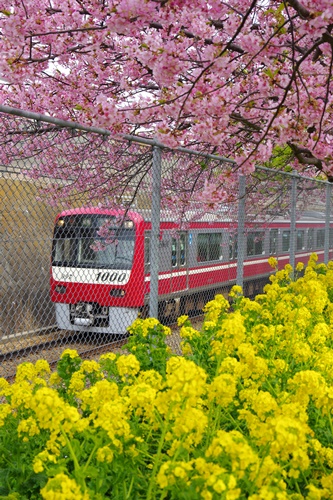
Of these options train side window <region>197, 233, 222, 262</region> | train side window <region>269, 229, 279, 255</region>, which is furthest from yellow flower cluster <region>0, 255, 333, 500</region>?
train side window <region>269, 229, 279, 255</region>

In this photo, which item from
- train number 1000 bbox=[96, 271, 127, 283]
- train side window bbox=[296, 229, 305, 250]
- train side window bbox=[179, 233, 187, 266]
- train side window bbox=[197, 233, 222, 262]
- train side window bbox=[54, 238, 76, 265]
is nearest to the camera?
train side window bbox=[54, 238, 76, 265]

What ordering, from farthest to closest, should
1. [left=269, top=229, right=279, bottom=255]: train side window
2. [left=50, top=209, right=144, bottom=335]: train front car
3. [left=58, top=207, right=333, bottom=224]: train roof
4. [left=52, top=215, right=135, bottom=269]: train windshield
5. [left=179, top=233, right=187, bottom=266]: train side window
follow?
[left=269, top=229, right=279, bottom=255]: train side window, [left=179, top=233, right=187, bottom=266]: train side window, [left=50, top=209, right=144, bottom=335]: train front car, [left=52, top=215, right=135, bottom=269]: train windshield, [left=58, top=207, right=333, bottom=224]: train roof

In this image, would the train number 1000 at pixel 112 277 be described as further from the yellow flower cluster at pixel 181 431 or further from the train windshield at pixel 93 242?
the yellow flower cluster at pixel 181 431

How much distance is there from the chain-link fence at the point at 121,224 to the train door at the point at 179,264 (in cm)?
3

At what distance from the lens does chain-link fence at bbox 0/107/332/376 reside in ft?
15.3

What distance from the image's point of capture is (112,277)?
28.5ft

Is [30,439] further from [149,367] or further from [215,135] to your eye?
[215,135]

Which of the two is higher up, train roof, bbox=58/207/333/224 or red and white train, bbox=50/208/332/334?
train roof, bbox=58/207/333/224

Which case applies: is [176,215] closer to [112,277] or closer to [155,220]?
[155,220]

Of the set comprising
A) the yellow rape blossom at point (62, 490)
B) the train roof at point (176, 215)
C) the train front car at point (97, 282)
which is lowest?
the train front car at point (97, 282)

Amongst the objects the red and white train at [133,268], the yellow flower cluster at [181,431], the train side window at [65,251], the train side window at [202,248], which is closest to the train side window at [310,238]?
the red and white train at [133,268]

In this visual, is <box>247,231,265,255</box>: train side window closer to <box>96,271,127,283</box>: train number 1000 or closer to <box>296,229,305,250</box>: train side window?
<box>296,229,305,250</box>: train side window

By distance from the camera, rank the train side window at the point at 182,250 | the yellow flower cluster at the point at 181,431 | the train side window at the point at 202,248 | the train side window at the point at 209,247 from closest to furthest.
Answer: the yellow flower cluster at the point at 181,431
the train side window at the point at 209,247
the train side window at the point at 182,250
the train side window at the point at 202,248

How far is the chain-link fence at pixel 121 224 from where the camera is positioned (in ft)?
15.3
